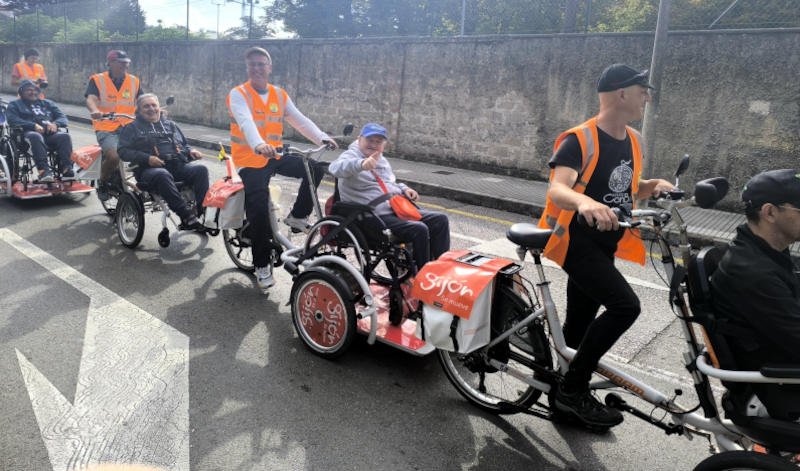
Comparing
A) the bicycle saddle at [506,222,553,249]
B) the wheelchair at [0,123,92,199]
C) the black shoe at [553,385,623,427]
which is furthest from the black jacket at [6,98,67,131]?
the black shoe at [553,385,623,427]

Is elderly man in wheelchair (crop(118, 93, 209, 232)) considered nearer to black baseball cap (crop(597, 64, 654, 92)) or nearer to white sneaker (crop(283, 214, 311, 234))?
white sneaker (crop(283, 214, 311, 234))

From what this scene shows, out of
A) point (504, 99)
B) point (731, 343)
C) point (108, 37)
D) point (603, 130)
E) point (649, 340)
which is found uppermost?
point (108, 37)

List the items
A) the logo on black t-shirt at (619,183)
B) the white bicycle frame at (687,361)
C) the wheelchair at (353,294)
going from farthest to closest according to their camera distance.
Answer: the wheelchair at (353,294) → the logo on black t-shirt at (619,183) → the white bicycle frame at (687,361)

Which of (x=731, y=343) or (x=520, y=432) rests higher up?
(x=731, y=343)

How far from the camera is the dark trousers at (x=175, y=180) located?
6090 mm

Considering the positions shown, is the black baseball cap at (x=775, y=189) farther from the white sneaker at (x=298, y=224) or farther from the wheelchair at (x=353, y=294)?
the white sneaker at (x=298, y=224)

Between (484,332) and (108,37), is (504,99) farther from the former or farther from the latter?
(108,37)

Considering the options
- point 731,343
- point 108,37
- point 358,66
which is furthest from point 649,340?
point 108,37

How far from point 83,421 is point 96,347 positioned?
3.27 ft

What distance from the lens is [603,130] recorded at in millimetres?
3012

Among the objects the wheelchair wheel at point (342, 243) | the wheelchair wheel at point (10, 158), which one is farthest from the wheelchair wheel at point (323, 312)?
the wheelchair wheel at point (10, 158)

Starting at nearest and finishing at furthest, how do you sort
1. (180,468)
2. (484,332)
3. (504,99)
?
1. (180,468)
2. (484,332)
3. (504,99)

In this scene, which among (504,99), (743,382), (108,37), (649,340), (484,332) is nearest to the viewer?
(743,382)

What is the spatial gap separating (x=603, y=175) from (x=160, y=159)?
5048 millimetres
